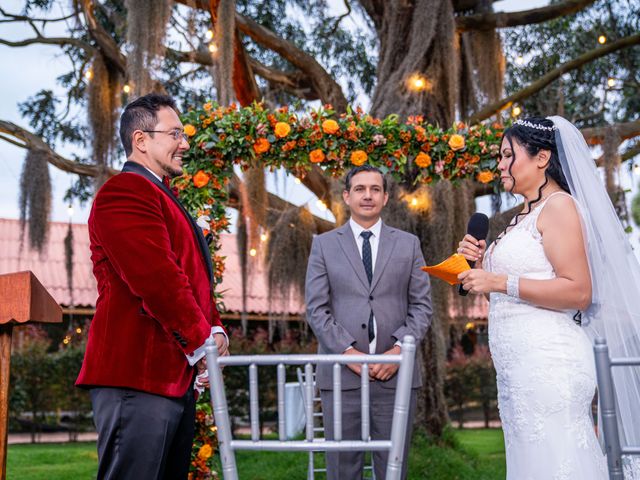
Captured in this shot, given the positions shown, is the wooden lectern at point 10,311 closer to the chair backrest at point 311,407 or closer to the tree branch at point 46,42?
the chair backrest at point 311,407

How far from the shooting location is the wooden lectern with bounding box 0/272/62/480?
2571 mm

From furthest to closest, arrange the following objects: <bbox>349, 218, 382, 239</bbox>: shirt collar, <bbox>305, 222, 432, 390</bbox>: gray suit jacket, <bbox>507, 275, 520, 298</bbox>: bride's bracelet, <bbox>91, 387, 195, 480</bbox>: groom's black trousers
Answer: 1. <bbox>349, 218, 382, 239</bbox>: shirt collar
2. <bbox>305, 222, 432, 390</bbox>: gray suit jacket
3. <bbox>507, 275, 520, 298</bbox>: bride's bracelet
4. <bbox>91, 387, 195, 480</bbox>: groom's black trousers

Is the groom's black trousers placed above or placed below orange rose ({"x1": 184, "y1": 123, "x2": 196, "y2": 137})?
below

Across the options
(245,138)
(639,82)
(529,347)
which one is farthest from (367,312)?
(639,82)

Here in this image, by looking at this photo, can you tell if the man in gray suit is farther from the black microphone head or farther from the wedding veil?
the wedding veil

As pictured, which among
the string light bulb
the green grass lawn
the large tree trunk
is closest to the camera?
the large tree trunk

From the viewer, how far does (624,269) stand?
2740 mm

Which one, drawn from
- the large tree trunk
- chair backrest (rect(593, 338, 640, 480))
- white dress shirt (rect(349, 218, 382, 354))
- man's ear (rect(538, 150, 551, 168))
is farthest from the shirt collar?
the large tree trunk

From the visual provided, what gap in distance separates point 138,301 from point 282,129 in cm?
272

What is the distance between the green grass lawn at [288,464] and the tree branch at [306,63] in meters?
3.63

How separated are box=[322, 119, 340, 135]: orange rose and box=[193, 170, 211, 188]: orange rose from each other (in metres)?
0.83

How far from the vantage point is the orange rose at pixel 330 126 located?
4.93 m

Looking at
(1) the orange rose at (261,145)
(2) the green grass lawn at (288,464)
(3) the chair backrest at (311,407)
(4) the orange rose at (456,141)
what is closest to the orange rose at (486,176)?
(4) the orange rose at (456,141)

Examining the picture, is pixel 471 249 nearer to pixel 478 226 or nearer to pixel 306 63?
pixel 478 226
